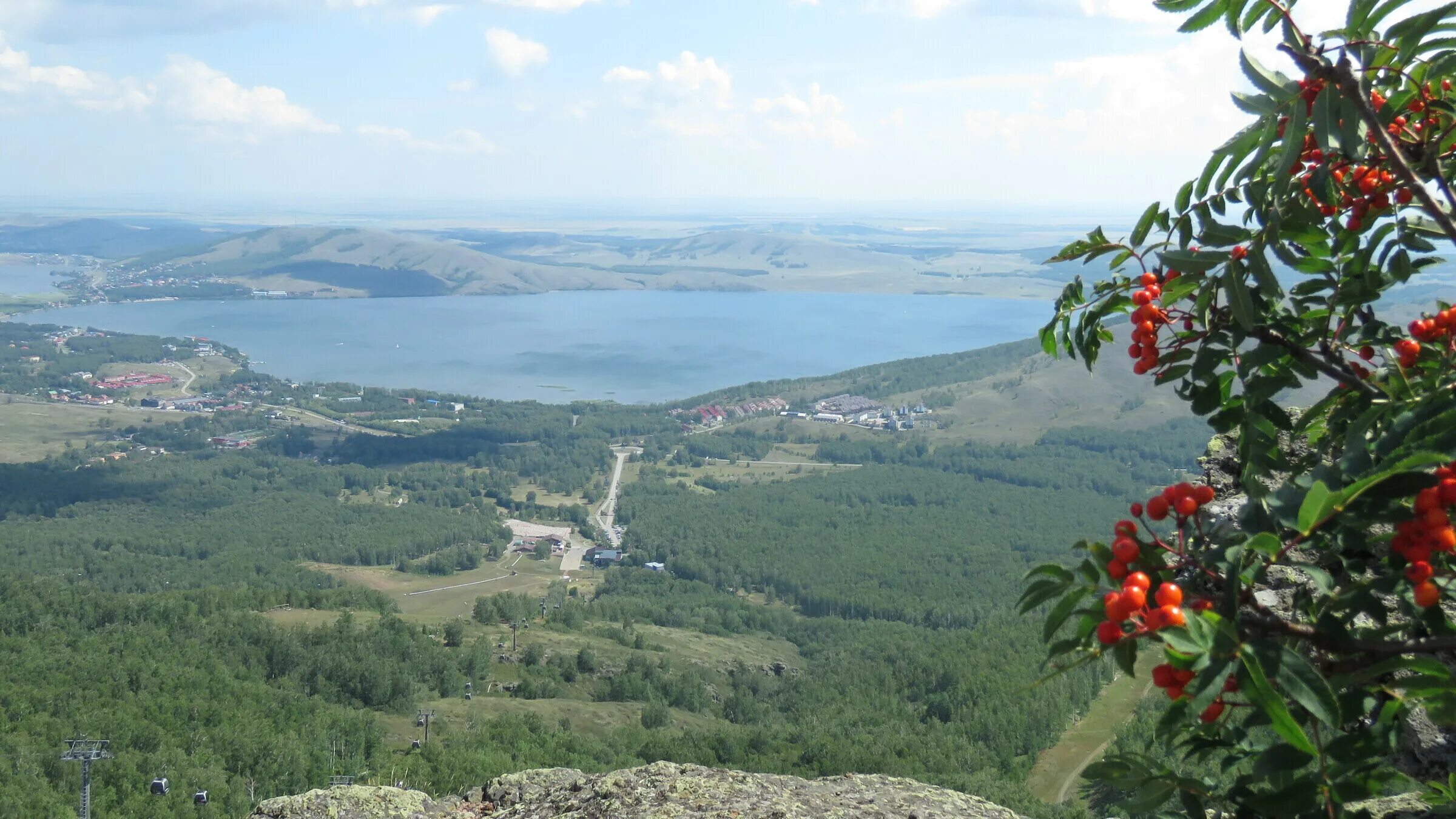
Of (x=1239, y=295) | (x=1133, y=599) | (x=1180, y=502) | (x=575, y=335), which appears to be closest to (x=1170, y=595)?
(x=1133, y=599)

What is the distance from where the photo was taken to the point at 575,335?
15212 cm

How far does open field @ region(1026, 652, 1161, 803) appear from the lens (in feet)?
80.7

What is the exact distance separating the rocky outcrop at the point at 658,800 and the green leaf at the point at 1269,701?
5.02 m

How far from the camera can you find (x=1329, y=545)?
1748 mm

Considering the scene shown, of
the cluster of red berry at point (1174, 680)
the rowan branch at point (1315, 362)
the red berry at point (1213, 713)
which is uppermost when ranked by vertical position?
the rowan branch at point (1315, 362)

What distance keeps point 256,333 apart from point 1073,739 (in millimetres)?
149993

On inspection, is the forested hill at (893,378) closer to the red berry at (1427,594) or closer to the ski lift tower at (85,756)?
the ski lift tower at (85,756)

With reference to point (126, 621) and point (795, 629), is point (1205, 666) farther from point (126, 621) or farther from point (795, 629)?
point (795, 629)

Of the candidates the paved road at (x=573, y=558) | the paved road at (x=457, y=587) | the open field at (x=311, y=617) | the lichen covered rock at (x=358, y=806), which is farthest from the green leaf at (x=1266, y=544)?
the paved road at (x=573, y=558)

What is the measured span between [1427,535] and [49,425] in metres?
113

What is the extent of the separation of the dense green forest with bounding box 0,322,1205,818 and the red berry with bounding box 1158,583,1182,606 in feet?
0.78

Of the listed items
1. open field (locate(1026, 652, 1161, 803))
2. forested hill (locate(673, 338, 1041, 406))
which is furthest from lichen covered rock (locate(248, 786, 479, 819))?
forested hill (locate(673, 338, 1041, 406))

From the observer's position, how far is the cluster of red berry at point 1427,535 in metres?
1.55

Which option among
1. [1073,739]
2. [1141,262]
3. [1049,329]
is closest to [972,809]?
[1049,329]
